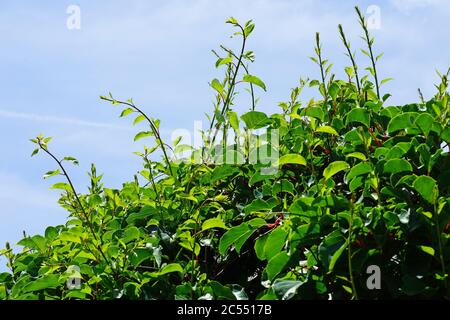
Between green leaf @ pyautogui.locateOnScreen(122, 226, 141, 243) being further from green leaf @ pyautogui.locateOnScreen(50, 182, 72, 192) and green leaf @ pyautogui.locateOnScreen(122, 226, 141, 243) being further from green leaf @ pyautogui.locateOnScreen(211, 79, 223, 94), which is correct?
green leaf @ pyautogui.locateOnScreen(211, 79, 223, 94)

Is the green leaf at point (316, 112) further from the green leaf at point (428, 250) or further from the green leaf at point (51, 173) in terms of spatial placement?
the green leaf at point (51, 173)

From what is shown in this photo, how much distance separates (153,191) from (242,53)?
0.75 metres

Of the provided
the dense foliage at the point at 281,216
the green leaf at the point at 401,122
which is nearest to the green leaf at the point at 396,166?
the dense foliage at the point at 281,216

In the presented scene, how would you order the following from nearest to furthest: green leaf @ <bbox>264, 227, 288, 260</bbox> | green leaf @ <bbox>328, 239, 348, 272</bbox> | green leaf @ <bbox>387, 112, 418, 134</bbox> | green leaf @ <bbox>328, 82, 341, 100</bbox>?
green leaf @ <bbox>328, 239, 348, 272</bbox> < green leaf @ <bbox>264, 227, 288, 260</bbox> < green leaf @ <bbox>387, 112, 418, 134</bbox> < green leaf @ <bbox>328, 82, 341, 100</bbox>

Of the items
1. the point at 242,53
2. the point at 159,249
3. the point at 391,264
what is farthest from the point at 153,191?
the point at 391,264

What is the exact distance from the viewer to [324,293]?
2.09 m

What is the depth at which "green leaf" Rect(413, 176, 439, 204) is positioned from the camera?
2.01 metres

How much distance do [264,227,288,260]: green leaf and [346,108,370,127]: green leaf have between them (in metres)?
0.69

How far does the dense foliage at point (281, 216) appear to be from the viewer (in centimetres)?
206

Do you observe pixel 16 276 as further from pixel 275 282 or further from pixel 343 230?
pixel 343 230

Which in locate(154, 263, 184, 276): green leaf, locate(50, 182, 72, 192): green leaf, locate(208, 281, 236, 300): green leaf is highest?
locate(50, 182, 72, 192): green leaf

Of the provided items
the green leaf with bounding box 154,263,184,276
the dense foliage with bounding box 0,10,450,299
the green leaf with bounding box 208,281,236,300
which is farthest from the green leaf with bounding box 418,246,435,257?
the green leaf with bounding box 154,263,184,276

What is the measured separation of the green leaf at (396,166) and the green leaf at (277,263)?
47 cm
